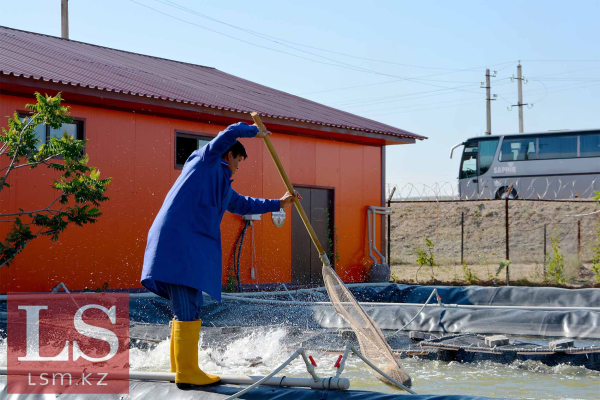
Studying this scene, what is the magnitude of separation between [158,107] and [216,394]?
8.28 metres

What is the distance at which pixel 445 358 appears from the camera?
8352mm

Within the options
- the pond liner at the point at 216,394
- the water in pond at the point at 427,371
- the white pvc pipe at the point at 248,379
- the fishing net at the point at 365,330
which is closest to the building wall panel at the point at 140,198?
the water in pond at the point at 427,371

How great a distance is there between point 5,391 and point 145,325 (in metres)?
3.83

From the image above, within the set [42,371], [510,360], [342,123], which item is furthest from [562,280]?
[42,371]

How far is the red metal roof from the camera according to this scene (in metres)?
11.7

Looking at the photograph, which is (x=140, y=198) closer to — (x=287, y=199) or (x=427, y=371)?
(x=427, y=371)

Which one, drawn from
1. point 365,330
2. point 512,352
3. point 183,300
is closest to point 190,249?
point 183,300

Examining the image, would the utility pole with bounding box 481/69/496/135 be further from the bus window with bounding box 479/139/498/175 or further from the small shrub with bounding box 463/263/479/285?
the small shrub with bounding box 463/263/479/285

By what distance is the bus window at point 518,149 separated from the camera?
27.6 m

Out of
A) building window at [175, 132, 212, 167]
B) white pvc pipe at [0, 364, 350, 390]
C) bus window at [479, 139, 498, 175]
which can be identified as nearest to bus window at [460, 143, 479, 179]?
bus window at [479, 139, 498, 175]

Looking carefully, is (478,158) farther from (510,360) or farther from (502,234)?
(510,360)

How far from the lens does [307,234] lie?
616 inches

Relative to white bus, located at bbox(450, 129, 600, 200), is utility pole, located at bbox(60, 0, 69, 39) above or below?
above

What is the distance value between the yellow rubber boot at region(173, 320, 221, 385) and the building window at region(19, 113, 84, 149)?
667cm
